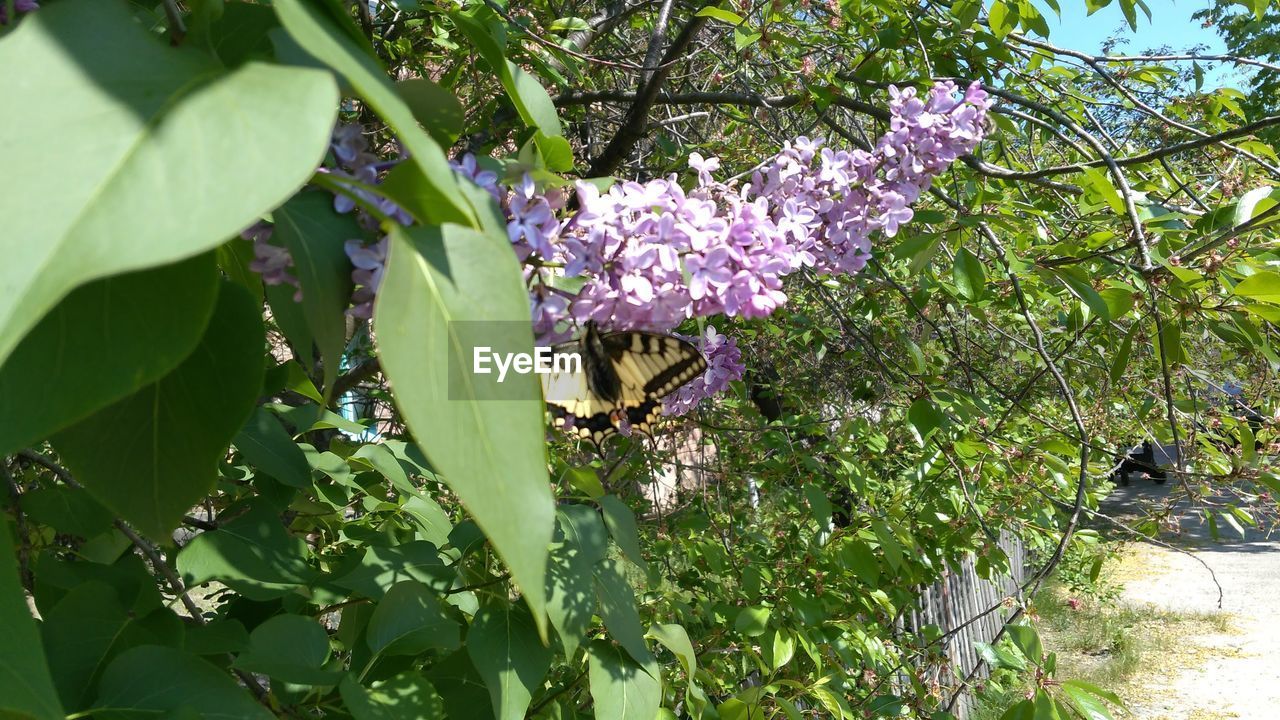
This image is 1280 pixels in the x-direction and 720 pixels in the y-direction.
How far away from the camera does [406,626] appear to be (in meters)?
1.12

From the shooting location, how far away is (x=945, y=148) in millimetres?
1480

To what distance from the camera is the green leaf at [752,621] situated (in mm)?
2168

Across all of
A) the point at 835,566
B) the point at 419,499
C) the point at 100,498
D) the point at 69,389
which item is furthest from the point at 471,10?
the point at 835,566

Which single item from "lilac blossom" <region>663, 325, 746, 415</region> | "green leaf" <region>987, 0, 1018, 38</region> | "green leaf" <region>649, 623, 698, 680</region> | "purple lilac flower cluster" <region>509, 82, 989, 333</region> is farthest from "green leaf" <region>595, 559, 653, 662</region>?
"green leaf" <region>987, 0, 1018, 38</region>

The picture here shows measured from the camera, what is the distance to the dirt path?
264 inches

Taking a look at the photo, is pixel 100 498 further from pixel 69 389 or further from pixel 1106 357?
pixel 1106 357

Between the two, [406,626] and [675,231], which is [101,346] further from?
[406,626]

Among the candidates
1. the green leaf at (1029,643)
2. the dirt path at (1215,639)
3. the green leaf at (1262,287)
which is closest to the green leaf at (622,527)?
the green leaf at (1029,643)

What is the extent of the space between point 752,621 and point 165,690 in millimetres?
1571

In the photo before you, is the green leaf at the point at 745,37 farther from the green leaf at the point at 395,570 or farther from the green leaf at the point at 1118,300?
the green leaf at the point at 395,570

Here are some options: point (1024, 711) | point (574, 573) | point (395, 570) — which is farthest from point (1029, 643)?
point (395, 570)

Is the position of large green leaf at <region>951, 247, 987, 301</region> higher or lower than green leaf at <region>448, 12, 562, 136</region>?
lower

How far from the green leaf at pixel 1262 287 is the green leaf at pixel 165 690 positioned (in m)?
1.74

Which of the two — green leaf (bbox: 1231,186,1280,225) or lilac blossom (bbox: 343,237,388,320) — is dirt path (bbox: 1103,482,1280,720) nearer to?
green leaf (bbox: 1231,186,1280,225)
